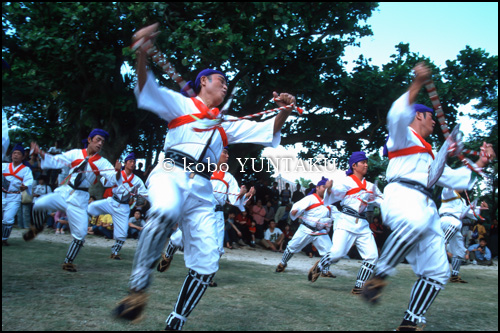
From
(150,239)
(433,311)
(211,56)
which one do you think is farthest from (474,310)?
(211,56)

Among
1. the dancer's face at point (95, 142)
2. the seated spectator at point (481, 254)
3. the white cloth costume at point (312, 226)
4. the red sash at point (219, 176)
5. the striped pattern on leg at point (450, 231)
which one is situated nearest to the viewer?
the dancer's face at point (95, 142)

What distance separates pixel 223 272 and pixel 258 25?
26.4 ft

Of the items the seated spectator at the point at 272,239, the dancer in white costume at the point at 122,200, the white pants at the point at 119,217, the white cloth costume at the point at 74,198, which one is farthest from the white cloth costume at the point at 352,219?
the seated spectator at the point at 272,239

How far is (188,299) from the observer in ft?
12.4

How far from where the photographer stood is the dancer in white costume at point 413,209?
402 cm

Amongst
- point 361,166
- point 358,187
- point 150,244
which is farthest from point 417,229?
point 361,166

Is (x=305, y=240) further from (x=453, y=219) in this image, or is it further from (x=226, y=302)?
(x=226, y=302)

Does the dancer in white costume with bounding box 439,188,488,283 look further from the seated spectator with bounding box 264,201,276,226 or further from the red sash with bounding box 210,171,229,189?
the seated spectator with bounding box 264,201,276,226

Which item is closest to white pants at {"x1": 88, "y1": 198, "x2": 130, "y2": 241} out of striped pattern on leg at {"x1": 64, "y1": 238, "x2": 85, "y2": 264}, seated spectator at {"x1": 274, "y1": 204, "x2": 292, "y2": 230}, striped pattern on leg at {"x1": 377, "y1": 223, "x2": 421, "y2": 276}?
striped pattern on leg at {"x1": 64, "y1": 238, "x2": 85, "y2": 264}

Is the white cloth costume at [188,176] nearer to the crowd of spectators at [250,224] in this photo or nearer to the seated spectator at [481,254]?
the crowd of spectators at [250,224]

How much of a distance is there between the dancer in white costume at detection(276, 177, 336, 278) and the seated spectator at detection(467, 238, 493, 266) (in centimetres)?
887

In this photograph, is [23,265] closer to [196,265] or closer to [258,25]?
[196,265]
